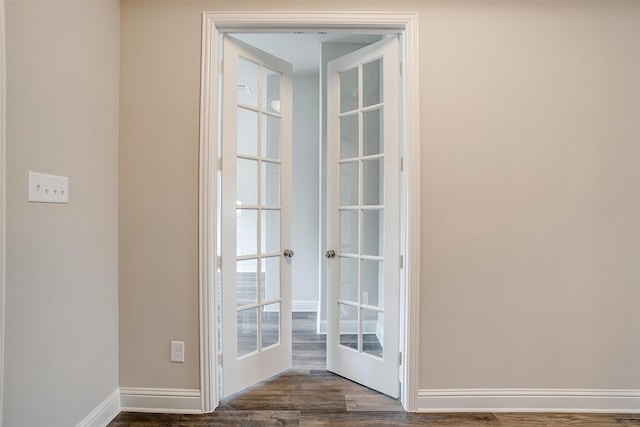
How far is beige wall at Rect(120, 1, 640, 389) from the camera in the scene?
6.19 feet

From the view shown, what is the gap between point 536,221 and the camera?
6.25ft

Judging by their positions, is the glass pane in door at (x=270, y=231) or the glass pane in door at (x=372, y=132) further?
the glass pane in door at (x=270, y=231)

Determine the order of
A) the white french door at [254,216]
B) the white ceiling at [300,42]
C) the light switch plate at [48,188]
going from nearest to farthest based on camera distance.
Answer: the light switch plate at [48,188] < the white french door at [254,216] < the white ceiling at [300,42]

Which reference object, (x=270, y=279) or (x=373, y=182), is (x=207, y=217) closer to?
(x=270, y=279)

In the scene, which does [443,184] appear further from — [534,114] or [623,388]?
[623,388]

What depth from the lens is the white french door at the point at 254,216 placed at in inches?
78.7

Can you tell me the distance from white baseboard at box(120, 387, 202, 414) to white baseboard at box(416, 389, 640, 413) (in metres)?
1.36

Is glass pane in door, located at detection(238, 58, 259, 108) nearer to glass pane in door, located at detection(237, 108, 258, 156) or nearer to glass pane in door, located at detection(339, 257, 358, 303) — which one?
glass pane in door, located at detection(237, 108, 258, 156)

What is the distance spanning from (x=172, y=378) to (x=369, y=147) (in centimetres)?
191

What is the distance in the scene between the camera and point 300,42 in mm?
2971

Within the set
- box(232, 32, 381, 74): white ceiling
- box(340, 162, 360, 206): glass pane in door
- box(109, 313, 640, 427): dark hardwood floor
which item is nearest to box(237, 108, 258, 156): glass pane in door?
box(340, 162, 360, 206): glass pane in door

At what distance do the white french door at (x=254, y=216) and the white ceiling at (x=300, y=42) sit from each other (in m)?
0.71

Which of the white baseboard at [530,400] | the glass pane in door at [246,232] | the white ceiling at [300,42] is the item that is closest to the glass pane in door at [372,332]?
the white baseboard at [530,400]

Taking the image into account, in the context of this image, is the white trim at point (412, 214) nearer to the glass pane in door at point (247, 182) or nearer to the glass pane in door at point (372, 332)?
the glass pane in door at point (372, 332)
